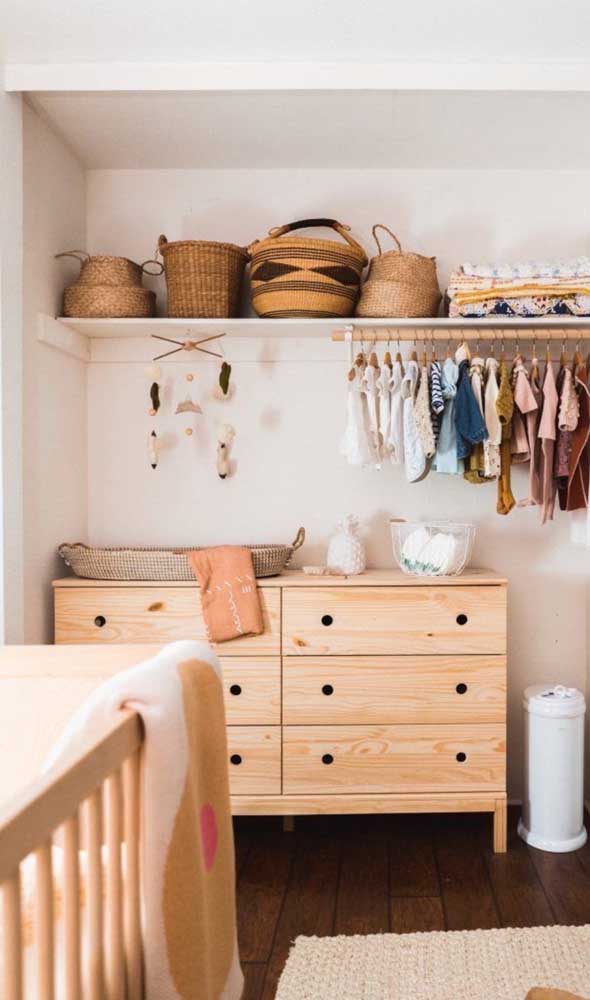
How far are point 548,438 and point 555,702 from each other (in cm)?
85

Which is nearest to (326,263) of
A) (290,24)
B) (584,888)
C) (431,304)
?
(431,304)

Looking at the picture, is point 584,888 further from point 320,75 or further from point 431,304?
point 320,75

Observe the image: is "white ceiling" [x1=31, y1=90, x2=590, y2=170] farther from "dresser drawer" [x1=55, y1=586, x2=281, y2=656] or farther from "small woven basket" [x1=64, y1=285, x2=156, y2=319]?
"dresser drawer" [x1=55, y1=586, x2=281, y2=656]

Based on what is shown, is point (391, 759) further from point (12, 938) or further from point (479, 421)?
point (12, 938)

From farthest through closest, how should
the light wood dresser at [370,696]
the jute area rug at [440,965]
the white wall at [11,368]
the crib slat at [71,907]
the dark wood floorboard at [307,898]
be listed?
the light wood dresser at [370,696], the white wall at [11,368], the dark wood floorboard at [307,898], the jute area rug at [440,965], the crib slat at [71,907]

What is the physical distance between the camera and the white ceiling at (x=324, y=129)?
252 cm

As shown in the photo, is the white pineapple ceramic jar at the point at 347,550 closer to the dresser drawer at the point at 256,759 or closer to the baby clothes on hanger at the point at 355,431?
the baby clothes on hanger at the point at 355,431

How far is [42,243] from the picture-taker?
2697mm

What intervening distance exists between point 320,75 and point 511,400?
3.73 ft

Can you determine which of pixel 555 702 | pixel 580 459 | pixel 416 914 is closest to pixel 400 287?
pixel 580 459

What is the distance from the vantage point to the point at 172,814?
1.06 m

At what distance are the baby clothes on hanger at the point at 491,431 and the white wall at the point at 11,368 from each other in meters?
1.46

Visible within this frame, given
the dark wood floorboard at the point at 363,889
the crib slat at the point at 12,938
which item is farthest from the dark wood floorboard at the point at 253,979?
the crib slat at the point at 12,938

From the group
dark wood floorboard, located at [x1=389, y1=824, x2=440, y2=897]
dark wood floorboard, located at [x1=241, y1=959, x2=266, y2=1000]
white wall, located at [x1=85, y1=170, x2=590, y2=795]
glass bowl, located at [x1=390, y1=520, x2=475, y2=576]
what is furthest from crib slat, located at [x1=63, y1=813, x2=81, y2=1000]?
white wall, located at [x1=85, y1=170, x2=590, y2=795]
